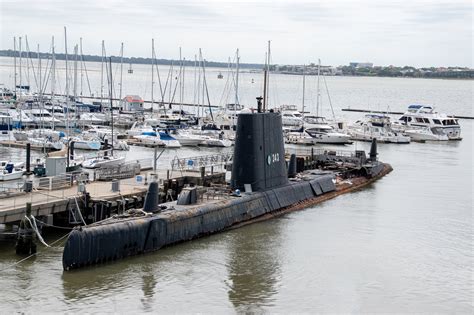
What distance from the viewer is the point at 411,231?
110 ft

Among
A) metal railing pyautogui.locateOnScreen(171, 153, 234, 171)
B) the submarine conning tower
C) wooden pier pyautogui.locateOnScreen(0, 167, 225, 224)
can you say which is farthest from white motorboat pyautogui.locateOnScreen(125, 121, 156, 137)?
the submarine conning tower

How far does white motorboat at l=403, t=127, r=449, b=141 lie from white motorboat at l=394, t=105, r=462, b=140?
0.67 m

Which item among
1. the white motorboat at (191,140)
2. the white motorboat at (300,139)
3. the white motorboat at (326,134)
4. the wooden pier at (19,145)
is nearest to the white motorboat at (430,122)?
the white motorboat at (326,134)

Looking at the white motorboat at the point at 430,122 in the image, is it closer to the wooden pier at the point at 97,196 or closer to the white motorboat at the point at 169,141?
the white motorboat at the point at 169,141

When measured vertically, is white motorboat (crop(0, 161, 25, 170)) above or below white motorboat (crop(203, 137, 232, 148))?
below

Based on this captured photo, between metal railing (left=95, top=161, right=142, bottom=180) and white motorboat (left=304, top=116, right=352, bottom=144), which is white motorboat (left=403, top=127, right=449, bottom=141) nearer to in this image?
white motorboat (left=304, top=116, right=352, bottom=144)

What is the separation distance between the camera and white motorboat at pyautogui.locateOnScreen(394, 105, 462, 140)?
263 ft

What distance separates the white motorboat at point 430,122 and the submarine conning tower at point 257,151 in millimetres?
48256

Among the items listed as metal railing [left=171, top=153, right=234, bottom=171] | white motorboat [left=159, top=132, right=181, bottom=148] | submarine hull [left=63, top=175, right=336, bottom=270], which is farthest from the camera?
white motorboat [left=159, top=132, right=181, bottom=148]

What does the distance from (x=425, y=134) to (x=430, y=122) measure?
3390mm

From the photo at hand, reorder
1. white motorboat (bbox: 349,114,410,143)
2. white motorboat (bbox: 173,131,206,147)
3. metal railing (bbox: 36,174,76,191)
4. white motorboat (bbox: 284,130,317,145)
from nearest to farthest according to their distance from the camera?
metal railing (bbox: 36,174,76,191)
white motorboat (bbox: 173,131,206,147)
white motorboat (bbox: 284,130,317,145)
white motorboat (bbox: 349,114,410,143)

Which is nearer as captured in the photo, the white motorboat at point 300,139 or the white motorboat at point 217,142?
the white motorboat at point 217,142

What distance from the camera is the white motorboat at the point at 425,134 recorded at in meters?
77.9

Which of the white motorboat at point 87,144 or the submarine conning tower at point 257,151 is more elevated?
the submarine conning tower at point 257,151
